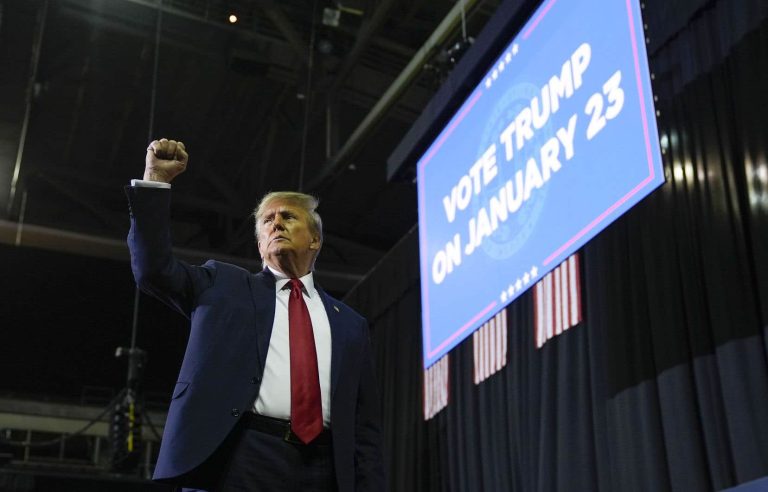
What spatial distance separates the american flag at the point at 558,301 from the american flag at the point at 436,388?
966 millimetres

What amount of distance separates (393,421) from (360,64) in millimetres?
2356

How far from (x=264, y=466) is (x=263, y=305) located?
32cm

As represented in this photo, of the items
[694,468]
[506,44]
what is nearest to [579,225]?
[694,468]

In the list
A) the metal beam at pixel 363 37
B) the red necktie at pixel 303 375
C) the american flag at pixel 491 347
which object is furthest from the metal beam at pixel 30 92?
the red necktie at pixel 303 375

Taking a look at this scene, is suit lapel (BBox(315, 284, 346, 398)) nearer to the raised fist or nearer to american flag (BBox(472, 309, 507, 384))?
the raised fist

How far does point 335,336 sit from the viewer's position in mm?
1703

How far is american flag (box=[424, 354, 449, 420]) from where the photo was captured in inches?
175

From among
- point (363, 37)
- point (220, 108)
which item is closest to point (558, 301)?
point (363, 37)

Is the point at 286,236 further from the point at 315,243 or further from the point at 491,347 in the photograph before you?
the point at 491,347

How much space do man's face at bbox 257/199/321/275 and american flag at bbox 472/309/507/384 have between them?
2153 mm

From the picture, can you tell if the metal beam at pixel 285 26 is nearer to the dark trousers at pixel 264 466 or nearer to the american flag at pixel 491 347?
the american flag at pixel 491 347

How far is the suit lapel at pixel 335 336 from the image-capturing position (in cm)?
165

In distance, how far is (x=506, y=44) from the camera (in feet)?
11.3

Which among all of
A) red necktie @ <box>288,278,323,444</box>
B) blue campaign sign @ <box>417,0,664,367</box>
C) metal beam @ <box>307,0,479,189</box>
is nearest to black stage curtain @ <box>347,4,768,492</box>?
blue campaign sign @ <box>417,0,664,367</box>
